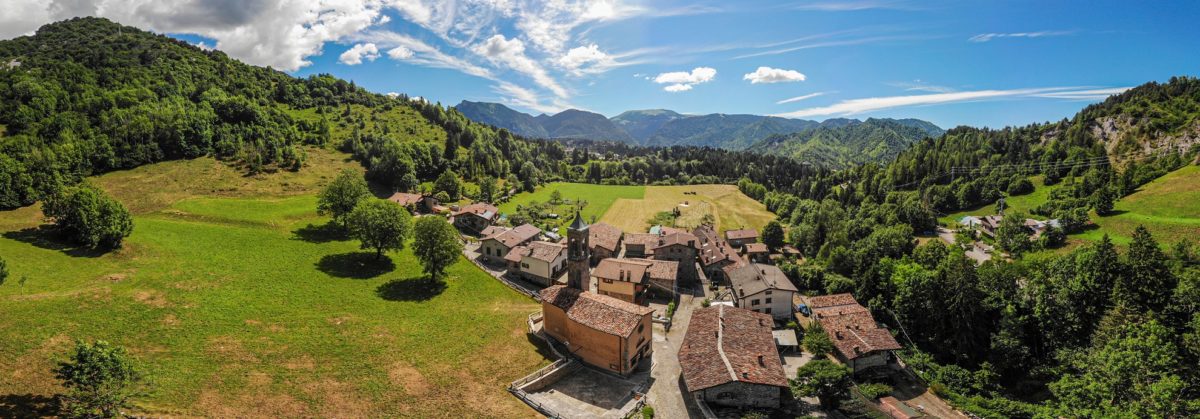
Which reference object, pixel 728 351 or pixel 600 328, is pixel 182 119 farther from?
pixel 728 351

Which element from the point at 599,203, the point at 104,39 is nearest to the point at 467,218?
the point at 599,203

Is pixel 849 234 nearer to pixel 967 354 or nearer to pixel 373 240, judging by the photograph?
pixel 967 354

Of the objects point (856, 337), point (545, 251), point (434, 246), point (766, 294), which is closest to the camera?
point (856, 337)

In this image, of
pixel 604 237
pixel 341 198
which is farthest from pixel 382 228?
pixel 604 237

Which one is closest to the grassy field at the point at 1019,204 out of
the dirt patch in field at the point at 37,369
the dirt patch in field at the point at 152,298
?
the dirt patch in field at the point at 152,298

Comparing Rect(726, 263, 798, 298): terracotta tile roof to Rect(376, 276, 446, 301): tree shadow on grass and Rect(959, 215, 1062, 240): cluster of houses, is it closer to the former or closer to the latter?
Rect(376, 276, 446, 301): tree shadow on grass
